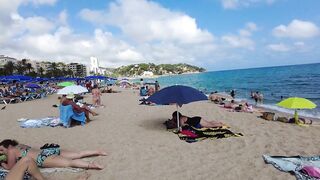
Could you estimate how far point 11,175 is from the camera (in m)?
3.79

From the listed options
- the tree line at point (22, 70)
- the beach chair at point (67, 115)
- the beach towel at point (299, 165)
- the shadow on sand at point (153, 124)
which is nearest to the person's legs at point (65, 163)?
the beach towel at point (299, 165)

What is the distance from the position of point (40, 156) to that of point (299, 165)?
4469 millimetres

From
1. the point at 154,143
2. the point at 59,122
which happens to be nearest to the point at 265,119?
the point at 154,143

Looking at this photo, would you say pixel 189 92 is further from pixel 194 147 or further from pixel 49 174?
pixel 49 174

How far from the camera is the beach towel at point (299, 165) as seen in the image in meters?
4.42

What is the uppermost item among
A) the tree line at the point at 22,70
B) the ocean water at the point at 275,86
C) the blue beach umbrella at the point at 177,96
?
the tree line at the point at 22,70

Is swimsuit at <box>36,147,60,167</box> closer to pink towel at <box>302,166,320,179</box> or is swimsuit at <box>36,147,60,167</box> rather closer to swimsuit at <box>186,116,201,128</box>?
swimsuit at <box>186,116,201,128</box>

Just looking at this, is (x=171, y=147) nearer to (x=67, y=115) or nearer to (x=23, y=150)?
(x=23, y=150)

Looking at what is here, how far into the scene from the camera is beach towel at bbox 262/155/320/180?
4.42 metres

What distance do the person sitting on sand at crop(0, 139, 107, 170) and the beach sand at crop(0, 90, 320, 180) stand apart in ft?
0.64

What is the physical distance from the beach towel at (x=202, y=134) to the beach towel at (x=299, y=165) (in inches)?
69.5

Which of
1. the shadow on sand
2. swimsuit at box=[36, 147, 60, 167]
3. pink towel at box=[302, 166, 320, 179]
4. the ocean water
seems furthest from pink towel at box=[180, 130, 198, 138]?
the ocean water

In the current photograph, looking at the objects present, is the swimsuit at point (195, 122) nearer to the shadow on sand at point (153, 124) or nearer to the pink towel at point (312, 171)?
the shadow on sand at point (153, 124)

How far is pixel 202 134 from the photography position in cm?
716
